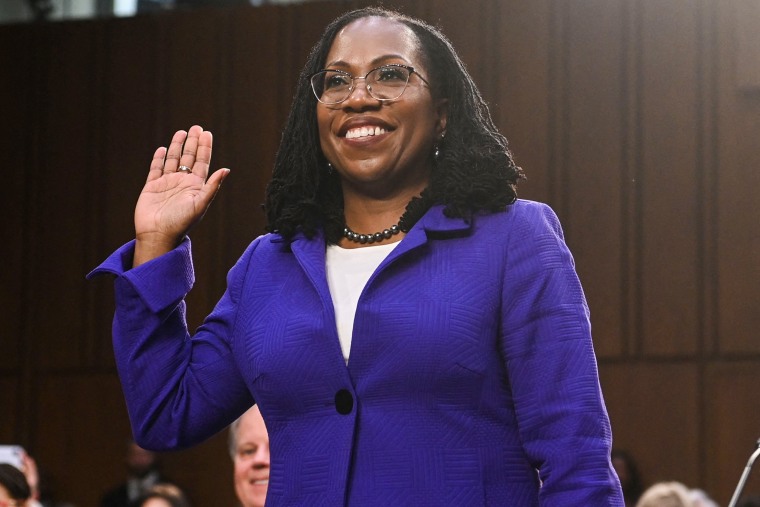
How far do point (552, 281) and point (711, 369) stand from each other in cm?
605

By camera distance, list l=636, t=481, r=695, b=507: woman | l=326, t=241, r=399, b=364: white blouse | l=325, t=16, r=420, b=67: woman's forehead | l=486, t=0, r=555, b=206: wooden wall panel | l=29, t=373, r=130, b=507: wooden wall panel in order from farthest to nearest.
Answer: l=29, t=373, r=130, b=507: wooden wall panel < l=486, t=0, r=555, b=206: wooden wall panel < l=636, t=481, r=695, b=507: woman < l=325, t=16, r=420, b=67: woman's forehead < l=326, t=241, r=399, b=364: white blouse

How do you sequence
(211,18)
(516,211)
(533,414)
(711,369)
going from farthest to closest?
(211,18)
(711,369)
(516,211)
(533,414)

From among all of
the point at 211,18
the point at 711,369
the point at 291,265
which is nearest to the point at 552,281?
the point at 291,265

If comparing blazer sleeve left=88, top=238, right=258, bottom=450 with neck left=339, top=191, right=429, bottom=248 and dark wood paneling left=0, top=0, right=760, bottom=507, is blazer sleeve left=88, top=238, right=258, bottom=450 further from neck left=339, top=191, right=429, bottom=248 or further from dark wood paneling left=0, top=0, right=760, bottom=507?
dark wood paneling left=0, top=0, right=760, bottom=507

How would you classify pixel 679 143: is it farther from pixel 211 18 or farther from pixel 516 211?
pixel 516 211

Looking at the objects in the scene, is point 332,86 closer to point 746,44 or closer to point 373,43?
point 373,43

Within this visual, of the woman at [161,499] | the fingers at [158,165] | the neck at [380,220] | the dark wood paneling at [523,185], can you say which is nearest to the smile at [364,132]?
the neck at [380,220]

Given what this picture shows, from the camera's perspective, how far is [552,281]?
1.63 m

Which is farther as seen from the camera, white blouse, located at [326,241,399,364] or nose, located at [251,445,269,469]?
nose, located at [251,445,269,469]

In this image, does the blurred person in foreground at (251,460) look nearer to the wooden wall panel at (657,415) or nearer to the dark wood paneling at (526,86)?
the wooden wall panel at (657,415)

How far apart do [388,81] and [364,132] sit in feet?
0.27

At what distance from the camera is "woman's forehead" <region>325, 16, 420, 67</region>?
1.77m

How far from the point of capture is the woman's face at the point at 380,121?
5.71 feet

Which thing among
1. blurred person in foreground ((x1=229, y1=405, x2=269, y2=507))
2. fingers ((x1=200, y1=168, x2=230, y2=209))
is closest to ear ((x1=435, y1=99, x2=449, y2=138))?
fingers ((x1=200, y1=168, x2=230, y2=209))
